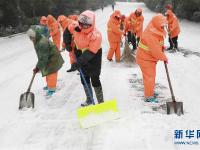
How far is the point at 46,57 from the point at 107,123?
227 centimetres

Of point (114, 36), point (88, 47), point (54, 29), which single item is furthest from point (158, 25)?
point (54, 29)

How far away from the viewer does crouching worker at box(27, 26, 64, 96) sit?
826 cm

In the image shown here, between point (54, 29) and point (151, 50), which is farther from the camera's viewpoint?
point (54, 29)

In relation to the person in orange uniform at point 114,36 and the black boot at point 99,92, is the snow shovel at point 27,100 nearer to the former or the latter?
the black boot at point 99,92

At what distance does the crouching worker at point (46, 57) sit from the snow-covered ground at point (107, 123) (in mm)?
402

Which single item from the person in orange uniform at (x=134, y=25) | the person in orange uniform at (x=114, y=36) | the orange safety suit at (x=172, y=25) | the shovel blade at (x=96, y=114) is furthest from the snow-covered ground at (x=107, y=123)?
the orange safety suit at (x=172, y=25)

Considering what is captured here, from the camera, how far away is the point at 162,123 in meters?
6.73

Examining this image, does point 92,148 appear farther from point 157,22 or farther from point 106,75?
point 106,75

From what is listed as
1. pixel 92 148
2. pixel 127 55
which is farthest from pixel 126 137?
pixel 127 55

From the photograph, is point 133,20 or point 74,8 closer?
point 133,20

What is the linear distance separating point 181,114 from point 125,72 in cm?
436

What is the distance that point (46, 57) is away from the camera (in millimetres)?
8367

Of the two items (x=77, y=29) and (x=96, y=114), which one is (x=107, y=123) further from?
(x=77, y=29)

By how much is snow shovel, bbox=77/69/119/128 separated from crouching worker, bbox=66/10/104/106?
1.67 ft
